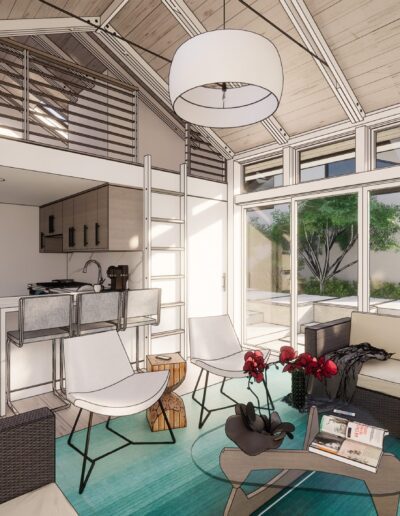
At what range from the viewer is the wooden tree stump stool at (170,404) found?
3.07m

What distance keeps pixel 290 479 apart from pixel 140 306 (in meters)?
2.45

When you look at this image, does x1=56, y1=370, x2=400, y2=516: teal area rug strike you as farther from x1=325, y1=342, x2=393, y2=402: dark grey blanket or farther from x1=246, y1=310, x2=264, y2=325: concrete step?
x1=246, y1=310, x2=264, y2=325: concrete step

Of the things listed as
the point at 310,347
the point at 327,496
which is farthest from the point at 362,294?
the point at 327,496

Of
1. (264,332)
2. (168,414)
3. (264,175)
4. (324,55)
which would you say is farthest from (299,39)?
(264,332)

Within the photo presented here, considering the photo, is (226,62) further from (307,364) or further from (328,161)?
(328,161)

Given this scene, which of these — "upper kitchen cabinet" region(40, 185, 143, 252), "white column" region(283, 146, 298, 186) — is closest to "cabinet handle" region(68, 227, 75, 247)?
"upper kitchen cabinet" region(40, 185, 143, 252)

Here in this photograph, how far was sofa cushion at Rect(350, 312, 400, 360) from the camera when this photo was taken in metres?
3.56

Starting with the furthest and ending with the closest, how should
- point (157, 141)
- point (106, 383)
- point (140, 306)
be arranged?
point (157, 141) < point (140, 306) < point (106, 383)

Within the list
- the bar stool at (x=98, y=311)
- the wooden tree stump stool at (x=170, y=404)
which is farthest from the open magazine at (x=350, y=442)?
the bar stool at (x=98, y=311)

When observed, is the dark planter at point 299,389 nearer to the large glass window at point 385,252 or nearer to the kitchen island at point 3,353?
the large glass window at point 385,252

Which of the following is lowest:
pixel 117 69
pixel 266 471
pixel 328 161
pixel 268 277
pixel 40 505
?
pixel 266 471

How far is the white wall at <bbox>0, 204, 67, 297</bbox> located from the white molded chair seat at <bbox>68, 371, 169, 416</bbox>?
386cm

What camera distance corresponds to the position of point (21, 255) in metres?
6.01

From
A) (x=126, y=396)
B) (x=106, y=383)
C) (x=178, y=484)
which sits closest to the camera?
(x=178, y=484)
